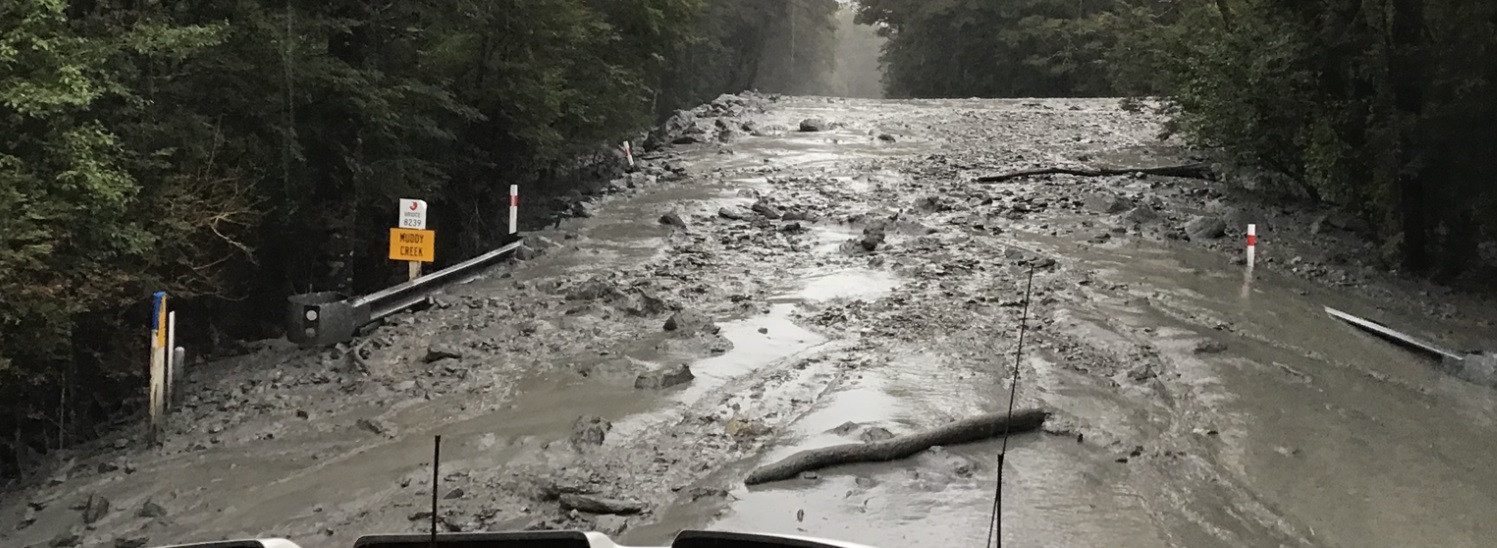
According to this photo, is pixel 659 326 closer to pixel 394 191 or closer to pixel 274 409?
pixel 274 409

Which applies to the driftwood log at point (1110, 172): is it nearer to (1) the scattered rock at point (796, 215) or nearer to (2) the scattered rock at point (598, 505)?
(1) the scattered rock at point (796, 215)

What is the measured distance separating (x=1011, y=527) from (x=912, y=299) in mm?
5727

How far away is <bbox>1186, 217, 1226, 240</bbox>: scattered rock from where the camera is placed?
14781 mm

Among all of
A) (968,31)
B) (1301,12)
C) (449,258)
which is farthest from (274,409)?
(968,31)

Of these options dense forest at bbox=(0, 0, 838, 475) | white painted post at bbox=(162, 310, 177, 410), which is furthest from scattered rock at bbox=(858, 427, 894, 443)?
dense forest at bbox=(0, 0, 838, 475)

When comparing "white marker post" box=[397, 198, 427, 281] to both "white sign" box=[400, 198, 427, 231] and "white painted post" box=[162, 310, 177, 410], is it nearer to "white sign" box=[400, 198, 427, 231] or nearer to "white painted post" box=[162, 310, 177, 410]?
"white sign" box=[400, 198, 427, 231]

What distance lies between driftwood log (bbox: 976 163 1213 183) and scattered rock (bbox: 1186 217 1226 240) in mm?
4254

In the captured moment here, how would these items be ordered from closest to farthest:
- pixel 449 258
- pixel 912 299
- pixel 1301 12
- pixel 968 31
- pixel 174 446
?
pixel 174 446, pixel 912 299, pixel 1301 12, pixel 449 258, pixel 968 31

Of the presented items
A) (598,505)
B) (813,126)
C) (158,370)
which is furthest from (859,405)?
(813,126)

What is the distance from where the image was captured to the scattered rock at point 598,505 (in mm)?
6180

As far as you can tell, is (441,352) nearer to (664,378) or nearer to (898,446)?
(664,378)

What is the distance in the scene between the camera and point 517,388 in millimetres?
8711

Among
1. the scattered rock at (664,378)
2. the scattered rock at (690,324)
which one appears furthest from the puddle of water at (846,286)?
the scattered rock at (664,378)

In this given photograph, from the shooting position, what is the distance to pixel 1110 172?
19750 millimetres
